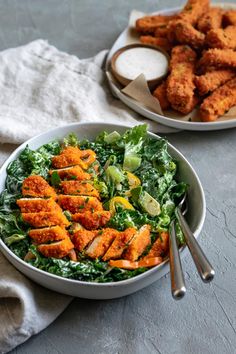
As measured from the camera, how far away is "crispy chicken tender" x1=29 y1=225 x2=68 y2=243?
7.70ft

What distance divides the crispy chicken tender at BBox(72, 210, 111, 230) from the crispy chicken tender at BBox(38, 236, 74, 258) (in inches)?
5.6

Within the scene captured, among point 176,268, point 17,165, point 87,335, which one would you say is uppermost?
point 176,268

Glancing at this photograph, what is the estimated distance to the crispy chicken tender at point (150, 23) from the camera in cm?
406

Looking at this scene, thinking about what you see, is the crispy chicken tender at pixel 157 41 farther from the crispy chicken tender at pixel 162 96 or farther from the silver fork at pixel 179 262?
the silver fork at pixel 179 262

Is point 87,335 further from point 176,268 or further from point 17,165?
point 17,165

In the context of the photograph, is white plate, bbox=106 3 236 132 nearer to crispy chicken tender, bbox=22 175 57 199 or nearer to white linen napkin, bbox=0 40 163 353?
white linen napkin, bbox=0 40 163 353

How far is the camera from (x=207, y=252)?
277 cm

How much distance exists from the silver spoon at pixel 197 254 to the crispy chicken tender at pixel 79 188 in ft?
1.46

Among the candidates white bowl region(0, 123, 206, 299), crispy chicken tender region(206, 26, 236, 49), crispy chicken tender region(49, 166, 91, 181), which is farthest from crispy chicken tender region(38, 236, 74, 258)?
crispy chicken tender region(206, 26, 236, 49)

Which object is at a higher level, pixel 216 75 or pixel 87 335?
pixel 216 75

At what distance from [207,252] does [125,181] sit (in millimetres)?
599

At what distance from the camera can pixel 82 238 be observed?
236cm

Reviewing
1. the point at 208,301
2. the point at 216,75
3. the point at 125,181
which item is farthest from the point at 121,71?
the point at 208,301

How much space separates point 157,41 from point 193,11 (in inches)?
14.9
